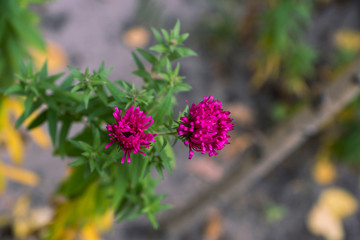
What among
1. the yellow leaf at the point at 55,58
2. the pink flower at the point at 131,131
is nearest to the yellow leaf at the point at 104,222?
the pink flower at the point at 131,131

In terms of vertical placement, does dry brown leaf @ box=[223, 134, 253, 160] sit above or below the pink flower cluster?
above

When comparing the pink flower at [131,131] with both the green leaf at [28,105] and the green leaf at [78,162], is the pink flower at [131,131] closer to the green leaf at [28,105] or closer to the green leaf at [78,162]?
the green leaf at [78,162]

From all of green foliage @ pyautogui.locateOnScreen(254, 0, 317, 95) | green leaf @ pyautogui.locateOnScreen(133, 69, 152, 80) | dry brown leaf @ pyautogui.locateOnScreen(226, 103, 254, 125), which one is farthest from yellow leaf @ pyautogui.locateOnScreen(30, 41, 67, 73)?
green leaf @ pyautogui.locateOnScreen(133, 69, 152, 80)

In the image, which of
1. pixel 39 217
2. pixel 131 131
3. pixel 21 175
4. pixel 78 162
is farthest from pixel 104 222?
pixel 131 131

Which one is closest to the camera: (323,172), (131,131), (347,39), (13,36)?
(131,131)

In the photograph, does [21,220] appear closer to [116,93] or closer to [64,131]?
[64,131]

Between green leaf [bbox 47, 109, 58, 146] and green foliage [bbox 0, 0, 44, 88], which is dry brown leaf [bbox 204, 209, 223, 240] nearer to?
green foliage [bbox 0, 0, 44, 88]
